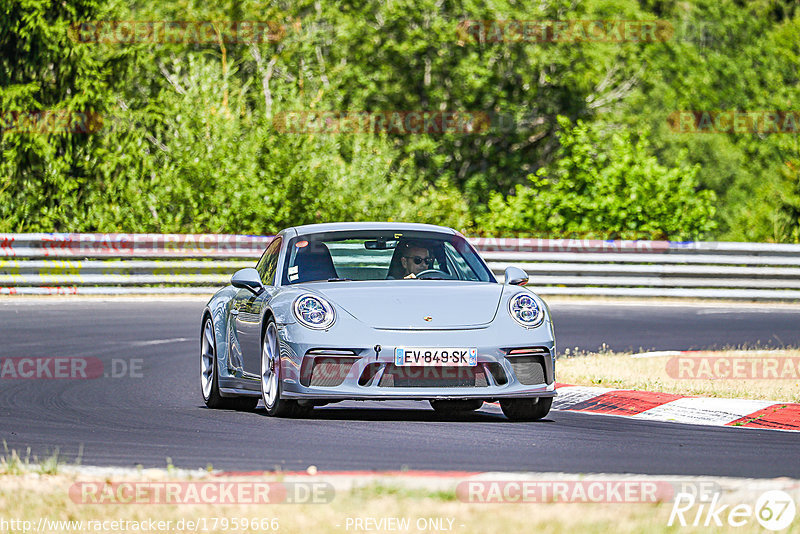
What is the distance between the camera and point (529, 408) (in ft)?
31.4

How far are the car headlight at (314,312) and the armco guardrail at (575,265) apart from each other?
13.8 m

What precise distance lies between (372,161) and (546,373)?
67.4 feet

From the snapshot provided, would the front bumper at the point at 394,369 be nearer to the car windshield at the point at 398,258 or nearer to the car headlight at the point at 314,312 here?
the car headlight at the point at 314,312

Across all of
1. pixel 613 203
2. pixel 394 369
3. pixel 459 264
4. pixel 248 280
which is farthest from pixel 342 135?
pixel 394 369

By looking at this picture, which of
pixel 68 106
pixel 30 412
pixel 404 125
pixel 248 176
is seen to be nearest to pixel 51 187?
pixel 68 106

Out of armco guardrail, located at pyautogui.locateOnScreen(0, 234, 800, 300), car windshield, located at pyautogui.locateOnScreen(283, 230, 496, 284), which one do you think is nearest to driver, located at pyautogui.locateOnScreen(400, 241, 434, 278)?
car windshield, located at pyautogui.locateOnScreen(283, 230, 496, 284)

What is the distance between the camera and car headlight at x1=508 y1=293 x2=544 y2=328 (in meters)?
9.20

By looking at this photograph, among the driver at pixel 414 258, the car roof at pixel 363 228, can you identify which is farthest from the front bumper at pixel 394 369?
the car roof at pixel 363 228

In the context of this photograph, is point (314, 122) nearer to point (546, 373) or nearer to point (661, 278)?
point (661, 278)

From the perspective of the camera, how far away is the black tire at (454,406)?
1032 cm

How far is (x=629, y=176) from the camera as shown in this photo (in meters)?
28.3

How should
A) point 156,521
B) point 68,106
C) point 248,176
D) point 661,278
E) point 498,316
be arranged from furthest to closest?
1. point 68,106
2. point 248,176
3. point 661,278
4. point 498,316
5. point 156,521

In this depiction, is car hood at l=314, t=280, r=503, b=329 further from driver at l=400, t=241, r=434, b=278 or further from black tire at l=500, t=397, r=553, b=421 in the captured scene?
black tire at l=500, t=397, r=553, b=421

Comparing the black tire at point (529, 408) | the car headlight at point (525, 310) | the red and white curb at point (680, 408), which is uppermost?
the car headlight at point (525, 310)
